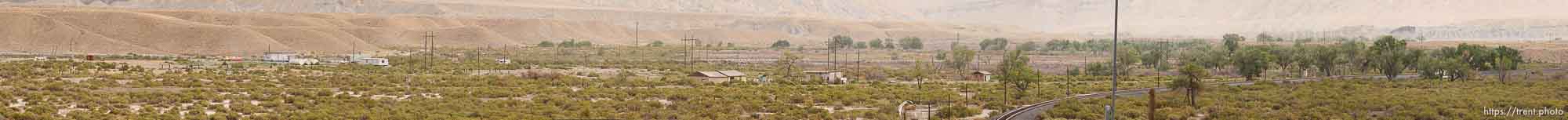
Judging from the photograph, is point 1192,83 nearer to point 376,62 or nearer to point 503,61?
point 376,62

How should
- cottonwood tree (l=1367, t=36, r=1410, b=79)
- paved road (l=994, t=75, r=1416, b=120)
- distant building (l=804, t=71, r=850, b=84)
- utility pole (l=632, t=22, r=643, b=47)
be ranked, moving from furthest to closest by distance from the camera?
utility pole (l=632, t=22, r=643, b=47) < cottonwood tree (l=1367, t=36, r=1410, b=79) < distant building (l=804, t=71, r=850, b=84) < paved road (l=994, t=75, r=1416, b=120)

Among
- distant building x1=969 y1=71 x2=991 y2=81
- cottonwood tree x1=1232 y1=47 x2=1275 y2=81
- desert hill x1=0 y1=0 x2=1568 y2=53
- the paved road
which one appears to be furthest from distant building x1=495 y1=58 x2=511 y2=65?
the paved road

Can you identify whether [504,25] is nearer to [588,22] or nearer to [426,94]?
[588,22]

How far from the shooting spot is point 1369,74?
61781 mm

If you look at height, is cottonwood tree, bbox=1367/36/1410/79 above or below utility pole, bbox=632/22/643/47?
below

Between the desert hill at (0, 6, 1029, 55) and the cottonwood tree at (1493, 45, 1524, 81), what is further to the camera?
the desert hill at (0, 6, 1029, 55)

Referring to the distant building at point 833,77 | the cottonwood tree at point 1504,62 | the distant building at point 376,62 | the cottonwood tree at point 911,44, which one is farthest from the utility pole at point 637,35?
the cottonwood tree at point 1504,62

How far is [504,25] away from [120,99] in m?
92.3

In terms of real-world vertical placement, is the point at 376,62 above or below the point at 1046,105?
above

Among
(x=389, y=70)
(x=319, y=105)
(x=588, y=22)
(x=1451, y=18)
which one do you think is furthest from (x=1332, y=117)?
(x=1451, y=18)

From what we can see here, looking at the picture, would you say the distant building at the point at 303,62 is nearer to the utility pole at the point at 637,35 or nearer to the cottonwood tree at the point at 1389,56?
the cottonwood tree at the point at 1389,56

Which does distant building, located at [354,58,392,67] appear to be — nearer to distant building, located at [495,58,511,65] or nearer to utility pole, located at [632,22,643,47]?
distant building, located at [495,58,511,65]

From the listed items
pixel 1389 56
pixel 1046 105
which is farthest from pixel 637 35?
pixel 1046 105

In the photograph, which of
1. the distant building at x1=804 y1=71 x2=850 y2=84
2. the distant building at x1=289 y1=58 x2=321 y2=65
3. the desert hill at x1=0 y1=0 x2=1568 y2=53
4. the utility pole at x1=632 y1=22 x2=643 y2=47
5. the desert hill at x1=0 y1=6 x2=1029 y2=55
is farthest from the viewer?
the utility pole at x1=632 y1=22 x2=643 y2=47
